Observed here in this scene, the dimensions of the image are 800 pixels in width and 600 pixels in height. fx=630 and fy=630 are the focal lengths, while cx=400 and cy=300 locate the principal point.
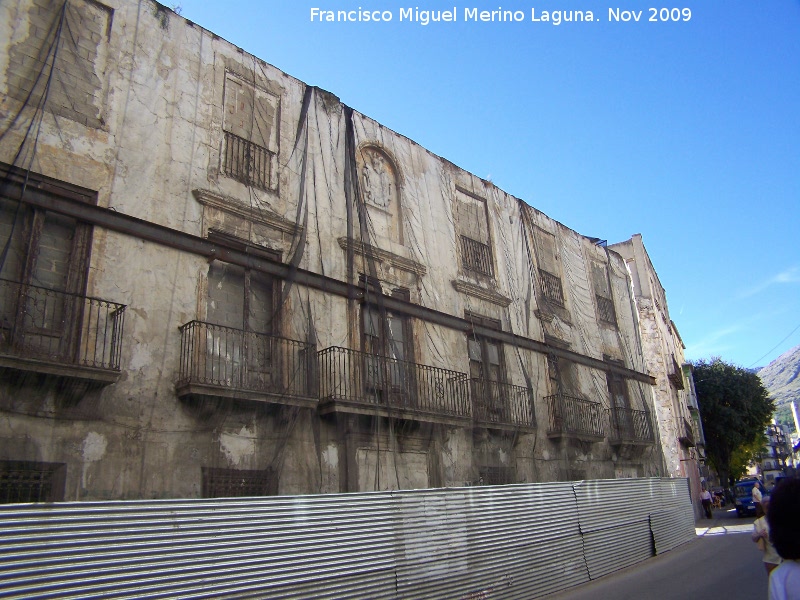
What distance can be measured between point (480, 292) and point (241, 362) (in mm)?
7799

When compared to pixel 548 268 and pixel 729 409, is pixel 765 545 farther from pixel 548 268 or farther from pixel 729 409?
pixel 729 409

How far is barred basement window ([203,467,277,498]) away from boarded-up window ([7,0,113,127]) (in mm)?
5770

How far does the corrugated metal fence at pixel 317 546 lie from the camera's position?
5.17 meters

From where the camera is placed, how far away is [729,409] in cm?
3997

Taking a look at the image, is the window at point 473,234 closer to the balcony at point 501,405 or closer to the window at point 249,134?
the balcony at point 501,405

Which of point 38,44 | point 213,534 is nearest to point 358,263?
point 38,44

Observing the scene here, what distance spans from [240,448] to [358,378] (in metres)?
2.90

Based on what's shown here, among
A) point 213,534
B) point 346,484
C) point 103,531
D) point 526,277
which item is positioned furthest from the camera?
point 526,277

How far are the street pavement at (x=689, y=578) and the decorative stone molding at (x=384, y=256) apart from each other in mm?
7323

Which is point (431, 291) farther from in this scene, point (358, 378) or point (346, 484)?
point (346, 484)

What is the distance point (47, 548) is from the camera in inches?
200

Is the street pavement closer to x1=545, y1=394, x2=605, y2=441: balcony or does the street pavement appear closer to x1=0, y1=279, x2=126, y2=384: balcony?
x1=545, y1=394, x2=605, y2=441: balcony

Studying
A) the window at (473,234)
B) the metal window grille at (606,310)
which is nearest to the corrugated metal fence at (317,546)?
the window at (473,234)

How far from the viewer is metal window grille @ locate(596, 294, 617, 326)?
2239 cm
